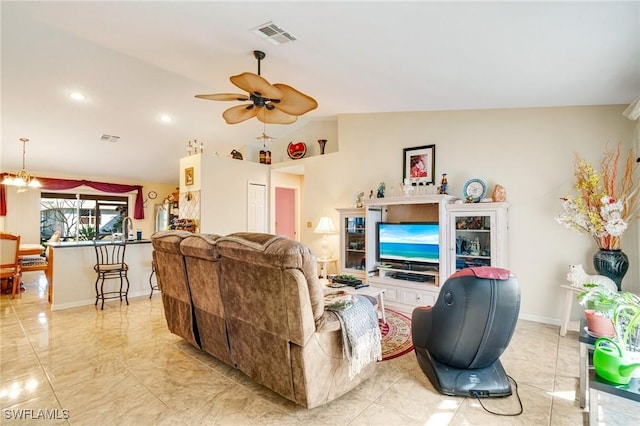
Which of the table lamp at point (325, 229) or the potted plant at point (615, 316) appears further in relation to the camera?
the table lamp at point (325, 229)

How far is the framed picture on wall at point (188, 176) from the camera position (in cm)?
575

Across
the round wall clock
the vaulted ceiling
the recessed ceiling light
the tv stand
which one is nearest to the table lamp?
the tv stand

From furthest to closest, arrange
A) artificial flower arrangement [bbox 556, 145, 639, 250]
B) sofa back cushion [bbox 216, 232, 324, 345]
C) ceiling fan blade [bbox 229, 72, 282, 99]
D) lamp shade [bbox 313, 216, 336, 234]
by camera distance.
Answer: lamp shade [bbox 313, 216, 336, 234], artificial flower arrangement [bbox 556, 145, 639, 250], ceiling fan blade [bbox 229, 72, 282, 99], sofa back cushion [bbox 216, 232, 324, 345]

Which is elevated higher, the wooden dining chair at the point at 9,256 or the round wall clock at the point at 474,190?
the round wall clock at the point at 474,190

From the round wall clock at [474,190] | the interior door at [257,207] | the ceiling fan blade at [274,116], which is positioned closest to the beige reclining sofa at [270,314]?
the ceiling fan blade at [274,116]

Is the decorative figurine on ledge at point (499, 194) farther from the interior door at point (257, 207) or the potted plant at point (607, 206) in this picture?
the interior door at point (257, 207)

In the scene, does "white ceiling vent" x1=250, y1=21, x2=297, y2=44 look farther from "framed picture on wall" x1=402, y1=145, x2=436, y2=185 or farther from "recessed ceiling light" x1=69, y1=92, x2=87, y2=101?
"recessed ceiling light" x1=69, y1=92, x2=87, y2=101

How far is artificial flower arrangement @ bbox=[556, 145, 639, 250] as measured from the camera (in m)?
3.04

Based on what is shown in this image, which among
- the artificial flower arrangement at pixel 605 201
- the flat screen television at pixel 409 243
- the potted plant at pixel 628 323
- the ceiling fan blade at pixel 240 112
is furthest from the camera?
the flat screen television at pixel 409 243

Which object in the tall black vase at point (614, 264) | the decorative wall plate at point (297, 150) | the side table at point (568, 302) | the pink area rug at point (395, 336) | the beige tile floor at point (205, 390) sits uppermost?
the decorative wall plate at point (297, 150)

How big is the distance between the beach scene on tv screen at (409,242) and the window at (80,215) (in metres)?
7.64

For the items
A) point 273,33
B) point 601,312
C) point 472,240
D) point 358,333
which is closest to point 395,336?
point 358,333

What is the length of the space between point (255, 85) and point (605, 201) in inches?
138

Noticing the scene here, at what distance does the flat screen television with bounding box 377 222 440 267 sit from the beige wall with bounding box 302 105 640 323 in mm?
762
